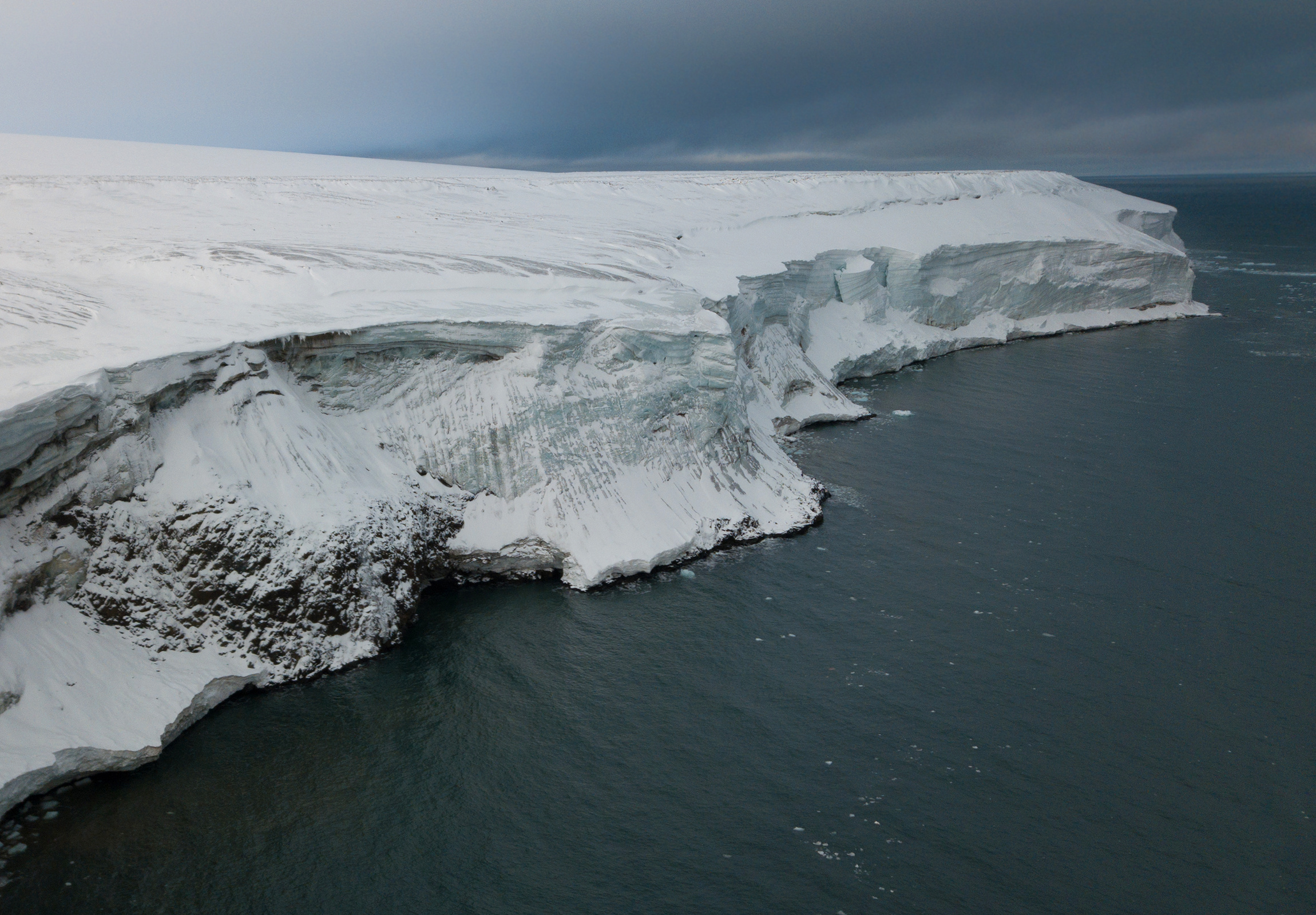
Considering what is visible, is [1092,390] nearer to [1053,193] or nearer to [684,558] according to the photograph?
[684,558]

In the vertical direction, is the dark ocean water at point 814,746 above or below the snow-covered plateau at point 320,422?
below

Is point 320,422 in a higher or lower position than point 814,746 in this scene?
higher

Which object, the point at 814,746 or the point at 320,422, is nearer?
the point at 814,746

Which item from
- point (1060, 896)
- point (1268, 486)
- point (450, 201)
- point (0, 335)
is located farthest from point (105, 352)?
point (1268, 486)

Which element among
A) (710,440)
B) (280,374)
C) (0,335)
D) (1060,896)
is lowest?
(1060,896)

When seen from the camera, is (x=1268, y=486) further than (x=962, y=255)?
No
